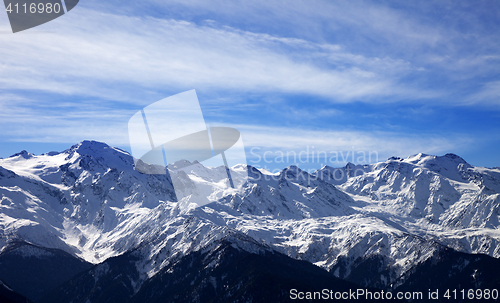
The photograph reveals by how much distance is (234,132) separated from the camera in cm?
8181

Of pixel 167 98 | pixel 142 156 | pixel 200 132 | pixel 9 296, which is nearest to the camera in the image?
pixel 167 98

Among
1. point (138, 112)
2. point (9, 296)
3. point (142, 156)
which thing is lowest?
point (9, 296)

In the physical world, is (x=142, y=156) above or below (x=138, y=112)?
below

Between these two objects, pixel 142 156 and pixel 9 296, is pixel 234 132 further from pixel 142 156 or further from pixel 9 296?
pixel 9 296

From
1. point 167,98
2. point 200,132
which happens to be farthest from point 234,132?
point 167,98

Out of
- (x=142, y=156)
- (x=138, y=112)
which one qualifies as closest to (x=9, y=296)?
(x=142, y=156)

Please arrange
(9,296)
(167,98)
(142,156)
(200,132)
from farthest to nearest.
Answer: (9,296), (142,156), (200,132), (167,98)

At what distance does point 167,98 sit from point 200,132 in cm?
917

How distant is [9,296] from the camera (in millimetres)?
199375

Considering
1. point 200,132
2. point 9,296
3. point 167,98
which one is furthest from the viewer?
point 9,296

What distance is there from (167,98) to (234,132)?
13.3 metres

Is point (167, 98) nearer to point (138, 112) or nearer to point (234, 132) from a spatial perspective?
point (138, 112)

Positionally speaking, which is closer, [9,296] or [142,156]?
[142,156]

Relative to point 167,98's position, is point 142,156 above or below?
below
